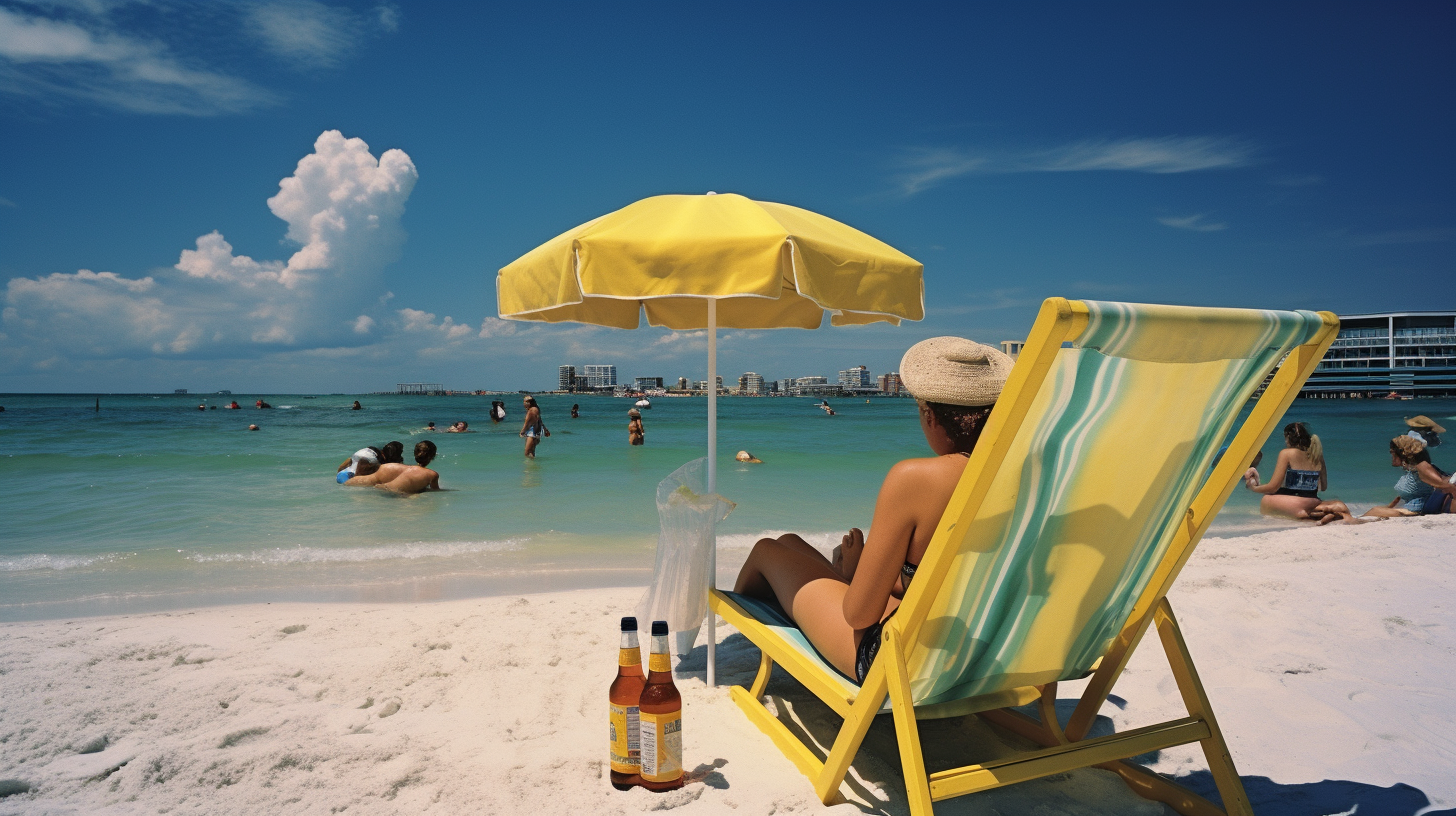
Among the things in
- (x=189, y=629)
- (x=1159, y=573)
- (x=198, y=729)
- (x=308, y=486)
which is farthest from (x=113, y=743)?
(x=308, y=486)

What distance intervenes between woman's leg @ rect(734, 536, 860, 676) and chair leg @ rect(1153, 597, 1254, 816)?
3.02 ft

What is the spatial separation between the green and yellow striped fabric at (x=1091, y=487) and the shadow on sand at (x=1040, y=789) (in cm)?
47

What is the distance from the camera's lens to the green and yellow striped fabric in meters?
1.61

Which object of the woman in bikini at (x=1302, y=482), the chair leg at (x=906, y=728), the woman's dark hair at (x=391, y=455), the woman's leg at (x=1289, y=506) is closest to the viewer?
the chair leg at (x=906, y=728)

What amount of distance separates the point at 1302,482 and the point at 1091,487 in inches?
351

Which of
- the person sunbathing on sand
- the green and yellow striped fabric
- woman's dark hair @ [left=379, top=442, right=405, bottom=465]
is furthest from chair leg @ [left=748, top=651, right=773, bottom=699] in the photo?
woman's dark hair @ [left=379, top=442, right=405, bottom=465]

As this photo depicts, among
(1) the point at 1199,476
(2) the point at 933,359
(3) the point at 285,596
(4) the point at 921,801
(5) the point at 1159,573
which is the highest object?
(2) the point at 933,359

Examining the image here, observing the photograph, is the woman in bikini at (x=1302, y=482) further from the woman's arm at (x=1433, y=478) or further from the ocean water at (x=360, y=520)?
the woman's arm at (x=1433, y=478)

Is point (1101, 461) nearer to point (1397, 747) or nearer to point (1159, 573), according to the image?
point (1159, 573)

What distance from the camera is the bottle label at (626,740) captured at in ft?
7.50

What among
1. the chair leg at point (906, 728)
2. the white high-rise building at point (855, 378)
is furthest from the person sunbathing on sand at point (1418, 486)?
the white high-rise building at point (855, 378)

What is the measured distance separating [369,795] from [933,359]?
218 centimetres

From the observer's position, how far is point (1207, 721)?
2150mm

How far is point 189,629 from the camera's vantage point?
3988 mm
